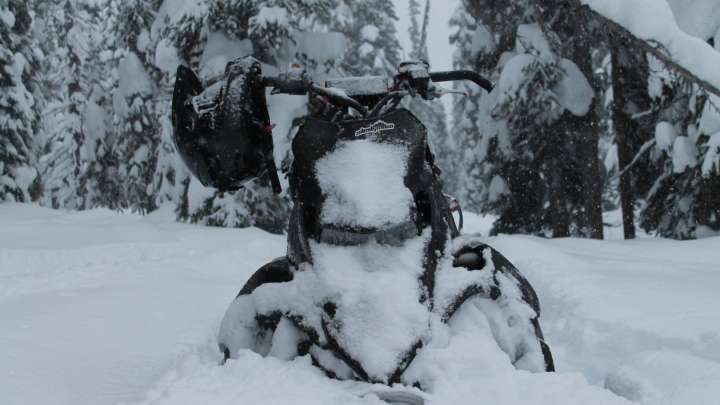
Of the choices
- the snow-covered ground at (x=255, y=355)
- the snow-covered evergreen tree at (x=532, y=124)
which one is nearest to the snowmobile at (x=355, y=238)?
the snow-covered ground at (x=255, y=355)

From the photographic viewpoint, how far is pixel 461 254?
2693 mm

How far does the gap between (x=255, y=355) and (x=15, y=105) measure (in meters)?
19.5

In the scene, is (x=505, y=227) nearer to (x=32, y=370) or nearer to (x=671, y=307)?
(x=671, y=307)

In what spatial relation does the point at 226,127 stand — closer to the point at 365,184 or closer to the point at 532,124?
the point at 365,184

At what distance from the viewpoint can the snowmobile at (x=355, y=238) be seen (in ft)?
7.13

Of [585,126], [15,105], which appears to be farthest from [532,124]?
[15,105]

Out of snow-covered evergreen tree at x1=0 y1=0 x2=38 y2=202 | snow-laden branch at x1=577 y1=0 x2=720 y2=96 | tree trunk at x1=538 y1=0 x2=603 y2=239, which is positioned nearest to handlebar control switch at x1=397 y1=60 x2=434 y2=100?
snow-laden branch at x1=577 y1=0 x2=720 y2=96

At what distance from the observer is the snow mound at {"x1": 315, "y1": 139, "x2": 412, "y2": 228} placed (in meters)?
2.40

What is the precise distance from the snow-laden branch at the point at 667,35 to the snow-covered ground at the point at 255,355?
1.55 m

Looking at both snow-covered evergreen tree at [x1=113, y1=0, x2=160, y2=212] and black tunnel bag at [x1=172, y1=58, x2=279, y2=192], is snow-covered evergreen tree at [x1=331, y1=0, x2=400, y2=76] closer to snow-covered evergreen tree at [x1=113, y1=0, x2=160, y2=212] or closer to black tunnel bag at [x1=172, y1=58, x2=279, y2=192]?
snow-covered evergreen tree at [x1=113, y1=0, x2=160, y2=212]

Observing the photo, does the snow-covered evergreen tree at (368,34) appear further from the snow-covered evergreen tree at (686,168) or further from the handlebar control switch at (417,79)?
the handlebar control switch at (417,79)

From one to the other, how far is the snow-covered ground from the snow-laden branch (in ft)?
5.08

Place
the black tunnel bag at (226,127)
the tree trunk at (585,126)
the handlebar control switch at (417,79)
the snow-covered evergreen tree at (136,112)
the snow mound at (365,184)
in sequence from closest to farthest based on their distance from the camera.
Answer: the snow mound at (365,184), the black tunnel bag at (226,127), the handlebar control switch at (417,79), the tree trunk at (585,126), the snow-covered evergreen tree at (136,112)

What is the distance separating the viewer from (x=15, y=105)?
1858cm
